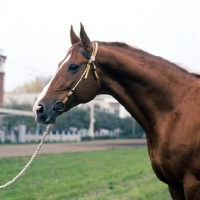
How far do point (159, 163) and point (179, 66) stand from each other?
43.6 inches

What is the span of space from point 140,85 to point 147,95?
0.41 feet

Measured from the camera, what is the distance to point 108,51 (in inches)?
153

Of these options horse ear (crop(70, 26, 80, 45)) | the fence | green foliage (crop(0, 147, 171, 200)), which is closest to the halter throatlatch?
horse ear (crop(70, 26, 80, 45))

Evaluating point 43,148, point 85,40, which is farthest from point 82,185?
point 43,148

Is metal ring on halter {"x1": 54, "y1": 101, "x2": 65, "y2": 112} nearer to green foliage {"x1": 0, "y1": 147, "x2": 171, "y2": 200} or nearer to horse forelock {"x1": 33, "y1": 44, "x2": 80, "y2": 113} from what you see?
horse forelock {"x1": 33, "y1": 44, "x2": 80, "y2": 113}

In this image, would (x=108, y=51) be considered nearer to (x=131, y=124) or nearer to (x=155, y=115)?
(x=155, y=115)

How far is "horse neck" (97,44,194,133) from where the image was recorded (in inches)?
153

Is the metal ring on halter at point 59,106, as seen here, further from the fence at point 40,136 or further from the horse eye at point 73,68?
the fence at point 40,136

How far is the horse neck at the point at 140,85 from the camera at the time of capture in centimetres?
388

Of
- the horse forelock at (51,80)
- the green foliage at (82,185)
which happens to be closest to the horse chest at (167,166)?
the horse forelock at (51,80)

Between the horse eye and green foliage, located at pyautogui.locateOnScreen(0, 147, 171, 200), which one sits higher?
the horse eye

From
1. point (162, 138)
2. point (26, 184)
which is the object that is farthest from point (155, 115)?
point (26, 184)

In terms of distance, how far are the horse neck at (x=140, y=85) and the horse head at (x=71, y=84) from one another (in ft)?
0.38

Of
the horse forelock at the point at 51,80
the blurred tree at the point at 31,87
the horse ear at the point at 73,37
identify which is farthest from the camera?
the blurred tree at the point at 31,87
